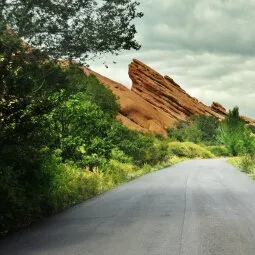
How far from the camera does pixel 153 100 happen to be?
423 ft

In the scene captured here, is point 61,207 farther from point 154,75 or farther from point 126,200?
point 154,75

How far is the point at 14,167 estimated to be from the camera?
11438mm

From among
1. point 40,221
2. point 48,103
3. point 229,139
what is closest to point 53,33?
point 48,103

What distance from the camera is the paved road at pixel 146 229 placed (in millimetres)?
8500

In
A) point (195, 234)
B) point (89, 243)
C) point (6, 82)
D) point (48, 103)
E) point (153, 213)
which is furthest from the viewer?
point (153, 213)

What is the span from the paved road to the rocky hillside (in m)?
83.6

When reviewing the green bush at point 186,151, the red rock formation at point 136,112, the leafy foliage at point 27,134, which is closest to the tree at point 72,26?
the leafy foliage at point 27,134

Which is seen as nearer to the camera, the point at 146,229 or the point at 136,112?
the point at 146,229

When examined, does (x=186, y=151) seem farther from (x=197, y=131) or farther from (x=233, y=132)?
(x=197, y=131)

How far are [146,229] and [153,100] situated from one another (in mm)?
118828

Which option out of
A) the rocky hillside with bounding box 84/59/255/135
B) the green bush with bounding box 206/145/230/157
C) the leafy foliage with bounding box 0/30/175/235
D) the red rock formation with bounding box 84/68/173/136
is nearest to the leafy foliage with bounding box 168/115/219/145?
the rocky hillside with bounding box 84/59/255/135

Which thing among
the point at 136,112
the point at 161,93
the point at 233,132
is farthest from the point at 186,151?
the point at 161,93

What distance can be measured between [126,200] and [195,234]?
7293mm

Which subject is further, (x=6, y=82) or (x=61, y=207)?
(x=61, y=207)
